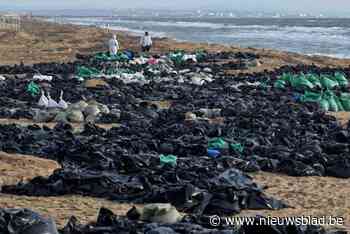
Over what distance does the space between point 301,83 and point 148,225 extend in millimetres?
15373

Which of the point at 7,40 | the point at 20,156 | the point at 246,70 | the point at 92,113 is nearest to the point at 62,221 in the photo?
the point at 20,156

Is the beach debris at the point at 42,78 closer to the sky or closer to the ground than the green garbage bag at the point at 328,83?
closer to the ground

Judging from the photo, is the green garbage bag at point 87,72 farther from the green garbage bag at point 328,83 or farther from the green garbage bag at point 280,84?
the green garbage bag at point 328,83

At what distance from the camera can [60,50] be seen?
121 ft

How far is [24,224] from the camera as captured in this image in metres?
7.08

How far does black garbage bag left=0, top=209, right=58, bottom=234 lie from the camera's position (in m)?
7.00

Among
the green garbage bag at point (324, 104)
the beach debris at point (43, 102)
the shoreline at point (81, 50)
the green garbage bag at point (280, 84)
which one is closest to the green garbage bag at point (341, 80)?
the green garbage bag at point (280, 84)

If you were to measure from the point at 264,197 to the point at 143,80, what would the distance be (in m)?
14.7

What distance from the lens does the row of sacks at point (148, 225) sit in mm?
7008

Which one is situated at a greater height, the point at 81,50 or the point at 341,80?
the point at 341,80

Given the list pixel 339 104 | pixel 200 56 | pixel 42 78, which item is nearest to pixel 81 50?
pixel 200 56

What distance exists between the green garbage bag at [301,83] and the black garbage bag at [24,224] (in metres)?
15.6

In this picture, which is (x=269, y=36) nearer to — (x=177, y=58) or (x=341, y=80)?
(x=177, y=58)

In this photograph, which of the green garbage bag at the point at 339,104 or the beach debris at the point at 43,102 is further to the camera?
the green garbage bag at the point at 339,104
